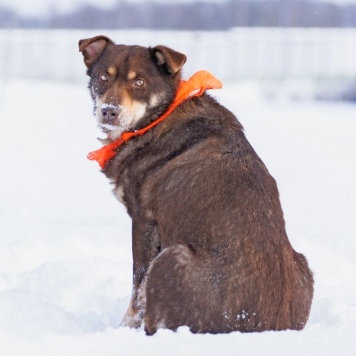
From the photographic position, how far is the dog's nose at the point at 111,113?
20.0 feet

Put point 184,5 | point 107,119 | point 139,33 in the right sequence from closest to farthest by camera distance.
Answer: point 107,119
point 139,33
point 184,5

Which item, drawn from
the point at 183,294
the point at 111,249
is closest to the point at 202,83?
the point at 183,294

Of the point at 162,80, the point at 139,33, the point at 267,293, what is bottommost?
the point at 139,33

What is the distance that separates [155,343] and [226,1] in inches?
674

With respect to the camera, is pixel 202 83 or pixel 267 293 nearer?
pixel 267 293

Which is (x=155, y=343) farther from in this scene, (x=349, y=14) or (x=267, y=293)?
(x=349, y=14)

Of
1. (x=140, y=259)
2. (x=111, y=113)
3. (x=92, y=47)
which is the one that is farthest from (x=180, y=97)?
(x=140, y=259)

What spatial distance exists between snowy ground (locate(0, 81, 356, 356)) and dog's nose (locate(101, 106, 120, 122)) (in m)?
1.21

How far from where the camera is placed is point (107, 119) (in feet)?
20.1

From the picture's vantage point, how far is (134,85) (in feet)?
20.4

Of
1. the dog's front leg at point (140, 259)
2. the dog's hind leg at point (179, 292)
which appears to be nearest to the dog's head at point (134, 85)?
the dog's front leg at point (140, 259)

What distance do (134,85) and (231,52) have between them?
1365 centimetres

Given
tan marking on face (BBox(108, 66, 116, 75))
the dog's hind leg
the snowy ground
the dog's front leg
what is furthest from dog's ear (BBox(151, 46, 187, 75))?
the snowy ground

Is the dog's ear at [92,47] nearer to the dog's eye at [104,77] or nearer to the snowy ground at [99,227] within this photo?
the dog's eye at [104,77]
